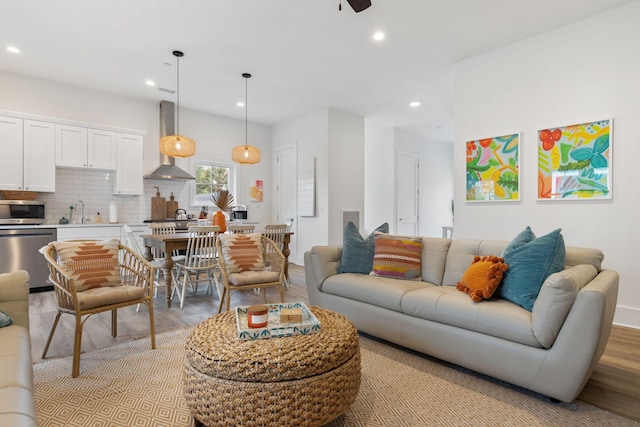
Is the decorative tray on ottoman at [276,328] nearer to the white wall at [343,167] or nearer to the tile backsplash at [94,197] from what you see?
the white wall at [343,167]

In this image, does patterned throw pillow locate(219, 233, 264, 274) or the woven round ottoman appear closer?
the woven round ottoman

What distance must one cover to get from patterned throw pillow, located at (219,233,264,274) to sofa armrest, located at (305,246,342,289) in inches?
22.0

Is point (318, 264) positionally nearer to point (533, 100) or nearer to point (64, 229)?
point (533, 100)

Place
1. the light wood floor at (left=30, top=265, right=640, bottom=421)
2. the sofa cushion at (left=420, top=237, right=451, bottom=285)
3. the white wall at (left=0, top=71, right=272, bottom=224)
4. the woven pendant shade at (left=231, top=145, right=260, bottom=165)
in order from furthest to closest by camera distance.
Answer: the woven pendant shade at (left=231, top=145, right=260, bottom=165), the white wall at (left=0, top=71, right=272, bottom=224), the sofa cushion at (left=420, top=237, right=451, bottom=285), the light wood floor at (left=30, top=265, right=640, bottom=421)

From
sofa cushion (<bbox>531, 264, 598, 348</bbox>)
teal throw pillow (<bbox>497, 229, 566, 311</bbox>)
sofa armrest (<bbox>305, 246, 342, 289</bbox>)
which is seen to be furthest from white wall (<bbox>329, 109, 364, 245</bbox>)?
sofa cushion (<bbox>531, 264, 598, 348</bbox>)

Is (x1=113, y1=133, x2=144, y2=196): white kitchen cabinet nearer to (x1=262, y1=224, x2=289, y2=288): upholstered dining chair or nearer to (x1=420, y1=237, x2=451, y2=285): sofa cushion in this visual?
(x1=262, y1=224, x2=289, y2=288): upholstered dining chair

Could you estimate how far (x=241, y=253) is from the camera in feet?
11.0

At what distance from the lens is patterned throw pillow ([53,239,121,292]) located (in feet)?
8.04

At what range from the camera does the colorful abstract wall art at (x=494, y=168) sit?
3.81 metres

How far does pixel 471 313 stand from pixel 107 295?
2421mm

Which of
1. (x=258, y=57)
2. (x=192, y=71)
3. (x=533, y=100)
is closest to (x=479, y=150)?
(x=533, y=100)

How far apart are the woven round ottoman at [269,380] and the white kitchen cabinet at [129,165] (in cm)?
464

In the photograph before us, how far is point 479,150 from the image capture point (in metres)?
4.10

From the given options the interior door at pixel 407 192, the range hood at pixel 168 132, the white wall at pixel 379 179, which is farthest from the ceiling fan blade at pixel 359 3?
the interior door at pixel 407 192
